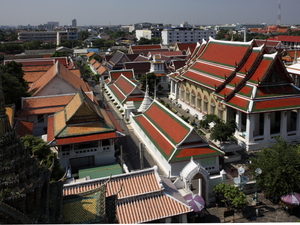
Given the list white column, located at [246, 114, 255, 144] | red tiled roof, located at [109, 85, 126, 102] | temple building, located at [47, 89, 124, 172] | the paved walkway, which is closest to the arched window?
red tiled roof, located at [109, 85, 126, 102]

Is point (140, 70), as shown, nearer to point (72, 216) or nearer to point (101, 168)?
point (101, 168)

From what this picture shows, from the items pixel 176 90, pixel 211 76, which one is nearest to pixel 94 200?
pixel 211 76

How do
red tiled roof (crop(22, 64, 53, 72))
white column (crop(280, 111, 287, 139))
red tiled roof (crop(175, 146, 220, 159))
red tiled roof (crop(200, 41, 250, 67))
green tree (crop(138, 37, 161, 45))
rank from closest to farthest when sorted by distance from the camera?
red tiled roof (crop(175, 146, 220, 159)), white column (crop(280, 111, 287, 139)), red tiled roof (crop(200, 41, 250, 67)), red tiled roof (crop(22, 64, 53, 72)), green tree (crop(138, 37, 161, 45))

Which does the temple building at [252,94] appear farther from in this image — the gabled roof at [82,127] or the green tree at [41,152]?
the green tree at [41,152]

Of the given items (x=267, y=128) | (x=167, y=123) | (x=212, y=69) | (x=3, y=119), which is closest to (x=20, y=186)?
(x=3, y=119)

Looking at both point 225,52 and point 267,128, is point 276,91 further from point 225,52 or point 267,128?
point 225,52

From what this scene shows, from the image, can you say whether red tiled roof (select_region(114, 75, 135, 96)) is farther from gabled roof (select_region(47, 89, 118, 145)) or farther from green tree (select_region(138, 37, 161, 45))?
green tree (select_region(138, 37, 161, 45))

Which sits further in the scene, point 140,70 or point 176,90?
point 140,70
